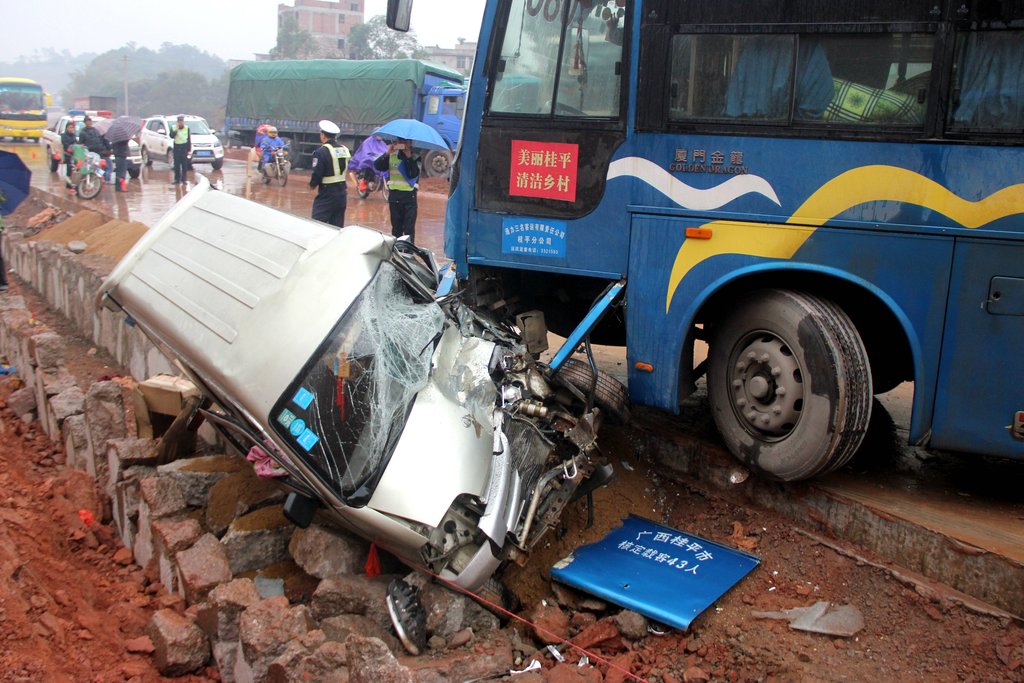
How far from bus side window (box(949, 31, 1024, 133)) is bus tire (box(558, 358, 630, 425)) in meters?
2.36

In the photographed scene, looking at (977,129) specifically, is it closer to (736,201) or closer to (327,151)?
(736,201)

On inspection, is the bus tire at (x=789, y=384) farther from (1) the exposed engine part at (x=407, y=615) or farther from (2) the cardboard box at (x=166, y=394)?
(2) the cardboard box at (x=166, y=394)

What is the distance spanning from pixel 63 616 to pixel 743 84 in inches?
182

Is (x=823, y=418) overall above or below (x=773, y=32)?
below

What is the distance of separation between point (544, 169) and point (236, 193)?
63.0ft

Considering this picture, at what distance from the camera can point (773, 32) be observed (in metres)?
4.65

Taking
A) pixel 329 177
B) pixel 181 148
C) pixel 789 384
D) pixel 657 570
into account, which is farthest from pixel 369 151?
pixel 657 570

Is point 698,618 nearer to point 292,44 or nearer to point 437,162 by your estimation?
point 437,162

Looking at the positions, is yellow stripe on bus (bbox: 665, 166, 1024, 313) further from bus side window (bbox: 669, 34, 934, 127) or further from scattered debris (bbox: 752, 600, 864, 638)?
scattered debris (bbox: 752, 600, 864, 638)

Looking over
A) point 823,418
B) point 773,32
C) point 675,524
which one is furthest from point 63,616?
point 773,32

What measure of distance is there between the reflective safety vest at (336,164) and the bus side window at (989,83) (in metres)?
8.00

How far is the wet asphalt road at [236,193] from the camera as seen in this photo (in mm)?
17234

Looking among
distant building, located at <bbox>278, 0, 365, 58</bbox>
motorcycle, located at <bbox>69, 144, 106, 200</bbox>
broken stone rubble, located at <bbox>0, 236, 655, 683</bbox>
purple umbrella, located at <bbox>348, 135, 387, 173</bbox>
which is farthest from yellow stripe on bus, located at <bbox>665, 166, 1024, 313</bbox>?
distant building, located at <bbox>278, 0, 365, 58</bbox>

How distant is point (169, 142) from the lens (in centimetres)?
2958
